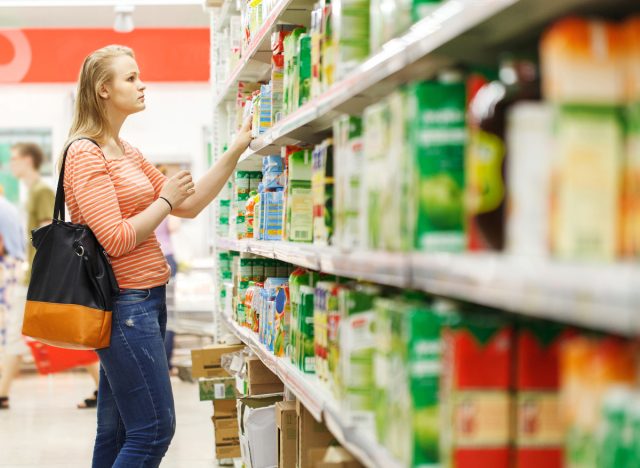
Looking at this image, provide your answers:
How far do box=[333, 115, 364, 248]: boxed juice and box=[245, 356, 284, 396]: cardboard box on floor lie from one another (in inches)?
77.5

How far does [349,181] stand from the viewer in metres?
2.06

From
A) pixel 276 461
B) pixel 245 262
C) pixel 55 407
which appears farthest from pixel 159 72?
pixel 276 461

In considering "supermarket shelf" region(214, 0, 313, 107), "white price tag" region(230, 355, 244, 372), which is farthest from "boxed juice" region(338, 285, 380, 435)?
"white price tag" region(230, 355, 244, 372)

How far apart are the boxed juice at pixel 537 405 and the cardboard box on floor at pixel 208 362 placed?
3.70 m

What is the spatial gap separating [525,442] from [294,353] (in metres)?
1.57

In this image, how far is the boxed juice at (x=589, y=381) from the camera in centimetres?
106

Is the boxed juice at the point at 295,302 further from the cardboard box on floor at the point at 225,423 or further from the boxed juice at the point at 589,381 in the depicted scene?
the cardboard box on floor at the point at 225,423

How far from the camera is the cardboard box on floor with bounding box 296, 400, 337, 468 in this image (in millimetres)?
2801

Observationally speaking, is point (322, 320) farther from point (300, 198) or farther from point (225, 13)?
point (225, 13)

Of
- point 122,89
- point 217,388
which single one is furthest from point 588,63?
point 217,388

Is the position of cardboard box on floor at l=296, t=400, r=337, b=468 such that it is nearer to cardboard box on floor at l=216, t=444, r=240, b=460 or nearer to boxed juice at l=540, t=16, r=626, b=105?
boxed juice at l=540, t=16, r=626, b=105

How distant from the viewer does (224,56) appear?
18.7 feet

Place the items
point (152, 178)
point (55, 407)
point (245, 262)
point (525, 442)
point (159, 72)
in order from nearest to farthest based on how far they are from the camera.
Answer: point (525, 442), point (152, 178), point (245, 262), point (55, 407), point (159, 72)

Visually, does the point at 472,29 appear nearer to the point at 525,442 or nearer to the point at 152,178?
the point at 525,442
